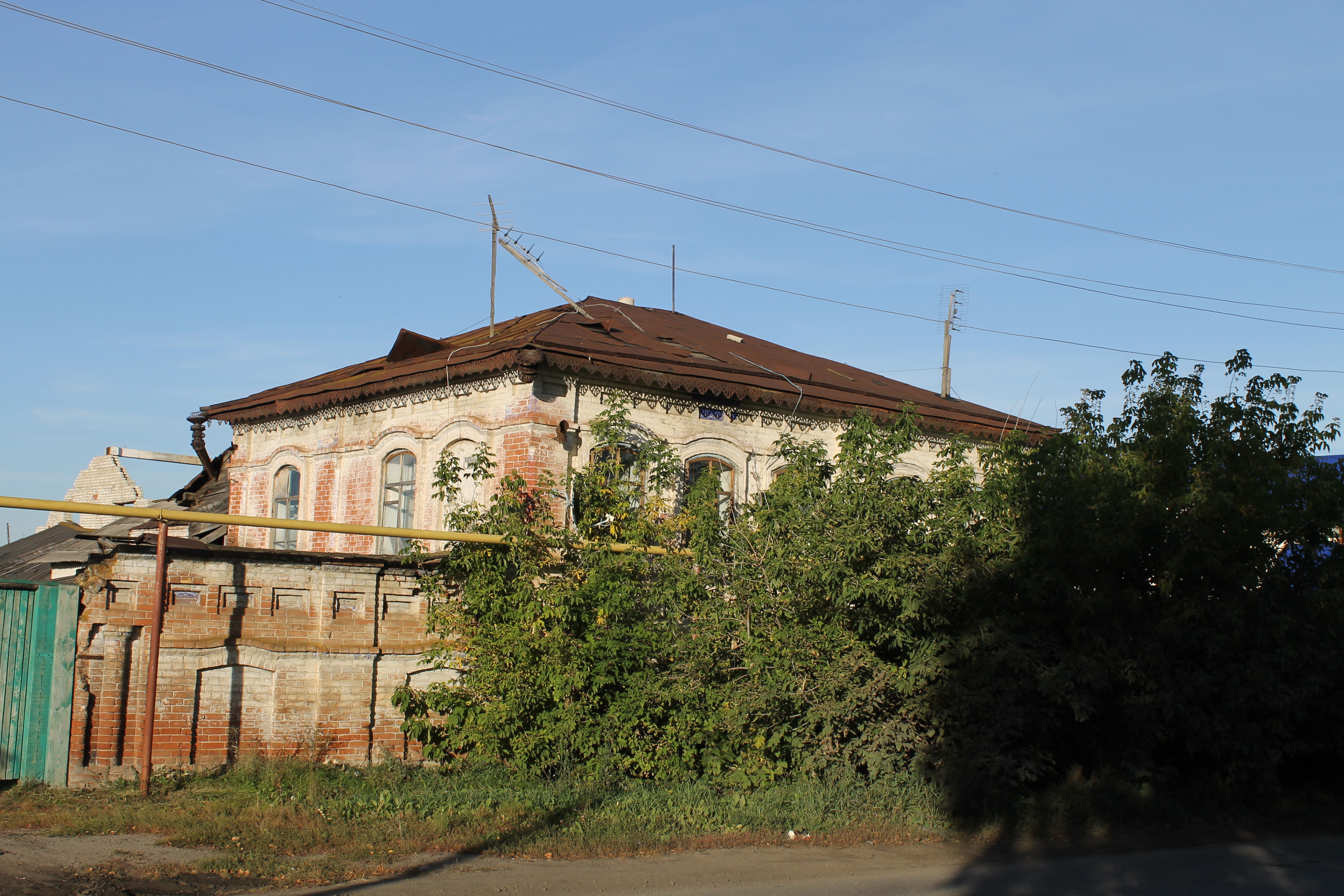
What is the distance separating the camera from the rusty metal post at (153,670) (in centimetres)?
931

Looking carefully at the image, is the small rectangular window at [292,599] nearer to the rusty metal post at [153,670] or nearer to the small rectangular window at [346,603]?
the small rectangular window at [346,603]

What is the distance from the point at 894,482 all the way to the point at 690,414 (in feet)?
14.6

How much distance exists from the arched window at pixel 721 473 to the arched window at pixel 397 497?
144 inches

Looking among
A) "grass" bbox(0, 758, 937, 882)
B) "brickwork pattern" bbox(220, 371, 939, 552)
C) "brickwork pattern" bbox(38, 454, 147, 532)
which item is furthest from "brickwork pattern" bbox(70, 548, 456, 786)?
"brickwork pattern" bbox(38, 454, 147, 532)

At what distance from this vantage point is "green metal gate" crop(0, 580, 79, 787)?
9.39 metres

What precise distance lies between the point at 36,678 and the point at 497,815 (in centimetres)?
418

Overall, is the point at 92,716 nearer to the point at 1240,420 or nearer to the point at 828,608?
the point at 828,608

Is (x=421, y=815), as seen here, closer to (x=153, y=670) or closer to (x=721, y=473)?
(x=153, y=670)

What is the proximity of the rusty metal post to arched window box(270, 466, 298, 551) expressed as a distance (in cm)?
681

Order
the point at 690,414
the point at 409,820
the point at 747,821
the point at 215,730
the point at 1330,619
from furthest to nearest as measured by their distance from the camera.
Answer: the point at 690,414 → the point at 1330,619 → the point at 215,730 → the point at 747,821 → the point at 409,820

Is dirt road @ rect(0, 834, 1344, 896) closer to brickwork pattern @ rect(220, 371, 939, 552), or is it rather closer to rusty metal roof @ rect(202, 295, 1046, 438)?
rusty metal roof @ rect(202, 295, 1046, 438)

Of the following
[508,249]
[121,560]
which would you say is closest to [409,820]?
[121,560]

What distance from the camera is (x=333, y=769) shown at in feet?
34.0

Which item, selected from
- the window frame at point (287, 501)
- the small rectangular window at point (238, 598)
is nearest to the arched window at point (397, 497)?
the window frame at point (287, 501)
